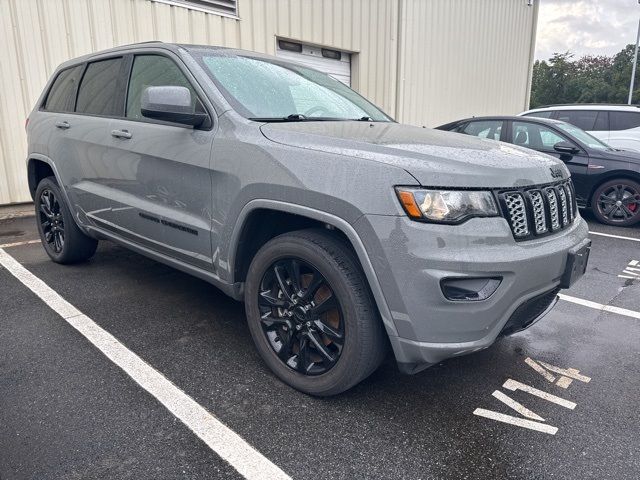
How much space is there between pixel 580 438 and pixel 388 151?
1.58m

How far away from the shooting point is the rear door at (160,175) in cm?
288

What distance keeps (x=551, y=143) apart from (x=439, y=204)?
6148 mm

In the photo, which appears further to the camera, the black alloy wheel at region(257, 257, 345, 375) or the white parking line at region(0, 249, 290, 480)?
the black alloy wheel at region(257, 257, 345, 375)

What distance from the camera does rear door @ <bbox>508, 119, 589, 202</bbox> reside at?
714 centimetres

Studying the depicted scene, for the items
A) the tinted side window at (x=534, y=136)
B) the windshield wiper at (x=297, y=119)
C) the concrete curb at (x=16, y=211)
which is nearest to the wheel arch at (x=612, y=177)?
the tinted side window at (x=534, y=136)

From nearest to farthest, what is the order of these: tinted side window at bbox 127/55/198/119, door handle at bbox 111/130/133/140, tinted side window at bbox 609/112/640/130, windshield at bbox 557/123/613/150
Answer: tinted side window at bbox 127/55/198/119, door handle at bbox 111/130/133/140, windshield at bbox 557/123/613/150, tinted side window at bbox 609/112/640/130

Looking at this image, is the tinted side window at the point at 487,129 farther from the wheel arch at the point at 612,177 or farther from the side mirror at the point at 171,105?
the side mirror at the point at 171,105

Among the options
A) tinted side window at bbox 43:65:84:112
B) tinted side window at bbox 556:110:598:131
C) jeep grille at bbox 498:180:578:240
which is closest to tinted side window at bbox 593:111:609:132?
tinted side window at bbox 556:110:598:131

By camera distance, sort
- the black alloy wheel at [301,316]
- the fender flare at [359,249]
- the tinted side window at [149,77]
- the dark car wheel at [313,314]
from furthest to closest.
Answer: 1. the tinted side window at [149,77]
2. the black alloy wheel at [301,316]
3. the dark car wheel at [313,314]
4. the fender flare at [359,249]

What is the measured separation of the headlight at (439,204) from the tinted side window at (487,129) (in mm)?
6012

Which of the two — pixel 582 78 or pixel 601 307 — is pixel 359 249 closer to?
pixel 601 307

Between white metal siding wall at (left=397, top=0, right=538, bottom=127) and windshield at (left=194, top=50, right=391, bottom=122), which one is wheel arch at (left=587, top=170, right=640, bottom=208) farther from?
white metal siding wall at (left=397, top=0, right=538, bottom=127)

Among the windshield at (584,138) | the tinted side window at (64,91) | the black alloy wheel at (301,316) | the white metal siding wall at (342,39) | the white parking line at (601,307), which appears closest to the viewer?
the black alloy wheel at (301,316)

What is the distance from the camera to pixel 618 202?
7.00m
